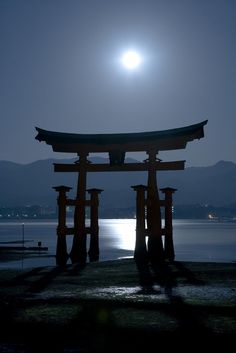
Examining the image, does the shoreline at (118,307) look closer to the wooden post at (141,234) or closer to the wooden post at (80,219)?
the wooden post at (141,234)

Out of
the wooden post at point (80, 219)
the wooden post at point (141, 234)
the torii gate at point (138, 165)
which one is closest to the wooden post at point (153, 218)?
the torii gate at point (138, 165)

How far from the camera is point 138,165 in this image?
22.2 m

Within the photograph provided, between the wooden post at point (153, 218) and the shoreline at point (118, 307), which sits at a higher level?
the wooden post at point (153, 218)

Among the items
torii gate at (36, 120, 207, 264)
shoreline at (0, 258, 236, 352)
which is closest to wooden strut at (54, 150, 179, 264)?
torii gate at (36, 120, 207, 264)

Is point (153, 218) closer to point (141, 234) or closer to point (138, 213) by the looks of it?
point (138, 213)

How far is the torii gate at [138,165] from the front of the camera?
2098cm

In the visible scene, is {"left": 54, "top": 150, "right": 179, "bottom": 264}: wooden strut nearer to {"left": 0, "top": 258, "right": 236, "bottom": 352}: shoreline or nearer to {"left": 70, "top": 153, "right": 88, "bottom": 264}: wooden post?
{"left": 70, "top": 153, "right": 88, "bottom": 264}: wooden post

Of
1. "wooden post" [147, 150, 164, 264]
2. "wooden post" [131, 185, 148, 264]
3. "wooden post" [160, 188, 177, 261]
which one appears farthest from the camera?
"wooden post" [160, 188, 177, 261]

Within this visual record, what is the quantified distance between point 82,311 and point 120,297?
1.81 m

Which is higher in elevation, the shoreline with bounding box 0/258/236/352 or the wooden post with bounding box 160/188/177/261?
the wooden post with bounding box 160/188/177/261

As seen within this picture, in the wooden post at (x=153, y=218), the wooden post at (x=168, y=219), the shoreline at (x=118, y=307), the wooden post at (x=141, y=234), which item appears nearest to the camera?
the shoreline at (x=118, y=307)

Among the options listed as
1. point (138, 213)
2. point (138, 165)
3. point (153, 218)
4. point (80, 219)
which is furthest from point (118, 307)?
point (80, 219)

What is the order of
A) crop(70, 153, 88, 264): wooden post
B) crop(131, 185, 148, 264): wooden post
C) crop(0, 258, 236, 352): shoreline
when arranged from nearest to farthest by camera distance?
crop(0, 258, 236, 352): shoreline < crop(131, 185, 148, 264): wooden post < crop(70, 153, 88, 264): wooden post

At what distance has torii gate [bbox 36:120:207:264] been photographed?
21.0 m
